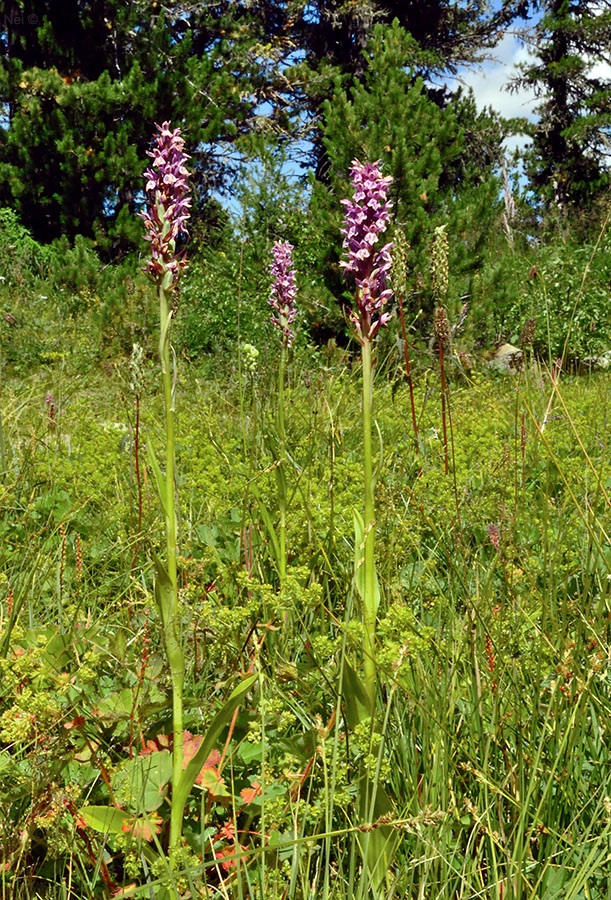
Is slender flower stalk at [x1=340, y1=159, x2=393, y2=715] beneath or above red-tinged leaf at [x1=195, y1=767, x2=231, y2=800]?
above

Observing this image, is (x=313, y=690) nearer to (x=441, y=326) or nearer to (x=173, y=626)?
(x=173, y=626)

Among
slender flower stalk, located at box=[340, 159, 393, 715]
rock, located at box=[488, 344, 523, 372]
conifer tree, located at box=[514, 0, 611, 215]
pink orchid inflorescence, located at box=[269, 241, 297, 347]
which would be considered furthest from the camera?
conifer tree, located at box=[514, 0, 611, 215]

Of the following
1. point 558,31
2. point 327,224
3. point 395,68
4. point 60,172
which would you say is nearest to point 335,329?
point 327,224

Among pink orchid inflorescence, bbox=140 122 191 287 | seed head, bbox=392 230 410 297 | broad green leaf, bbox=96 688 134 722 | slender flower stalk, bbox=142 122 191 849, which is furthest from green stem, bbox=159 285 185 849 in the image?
seed head, bbox=392 230 410 297

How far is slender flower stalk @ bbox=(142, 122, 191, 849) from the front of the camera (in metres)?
1.08

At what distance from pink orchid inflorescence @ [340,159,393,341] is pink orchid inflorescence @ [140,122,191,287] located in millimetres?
311

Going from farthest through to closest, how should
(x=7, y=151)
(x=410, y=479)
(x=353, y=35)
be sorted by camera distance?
(x=353, y=35), (x=7, y=151), (x=410, y=479)

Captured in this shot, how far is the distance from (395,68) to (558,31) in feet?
53.6

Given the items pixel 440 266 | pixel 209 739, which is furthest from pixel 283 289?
pixel 209 739

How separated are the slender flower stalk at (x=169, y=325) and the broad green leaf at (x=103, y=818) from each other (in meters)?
0.10

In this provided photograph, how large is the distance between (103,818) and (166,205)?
1015 millimetres

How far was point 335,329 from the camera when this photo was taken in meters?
7.43

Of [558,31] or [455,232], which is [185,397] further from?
[558,31]

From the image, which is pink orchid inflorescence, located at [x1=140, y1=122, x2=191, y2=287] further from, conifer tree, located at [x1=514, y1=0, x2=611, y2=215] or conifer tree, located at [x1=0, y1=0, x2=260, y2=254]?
conifer tree, located at [x1=514, y1=0, x2=611, y2=215]
